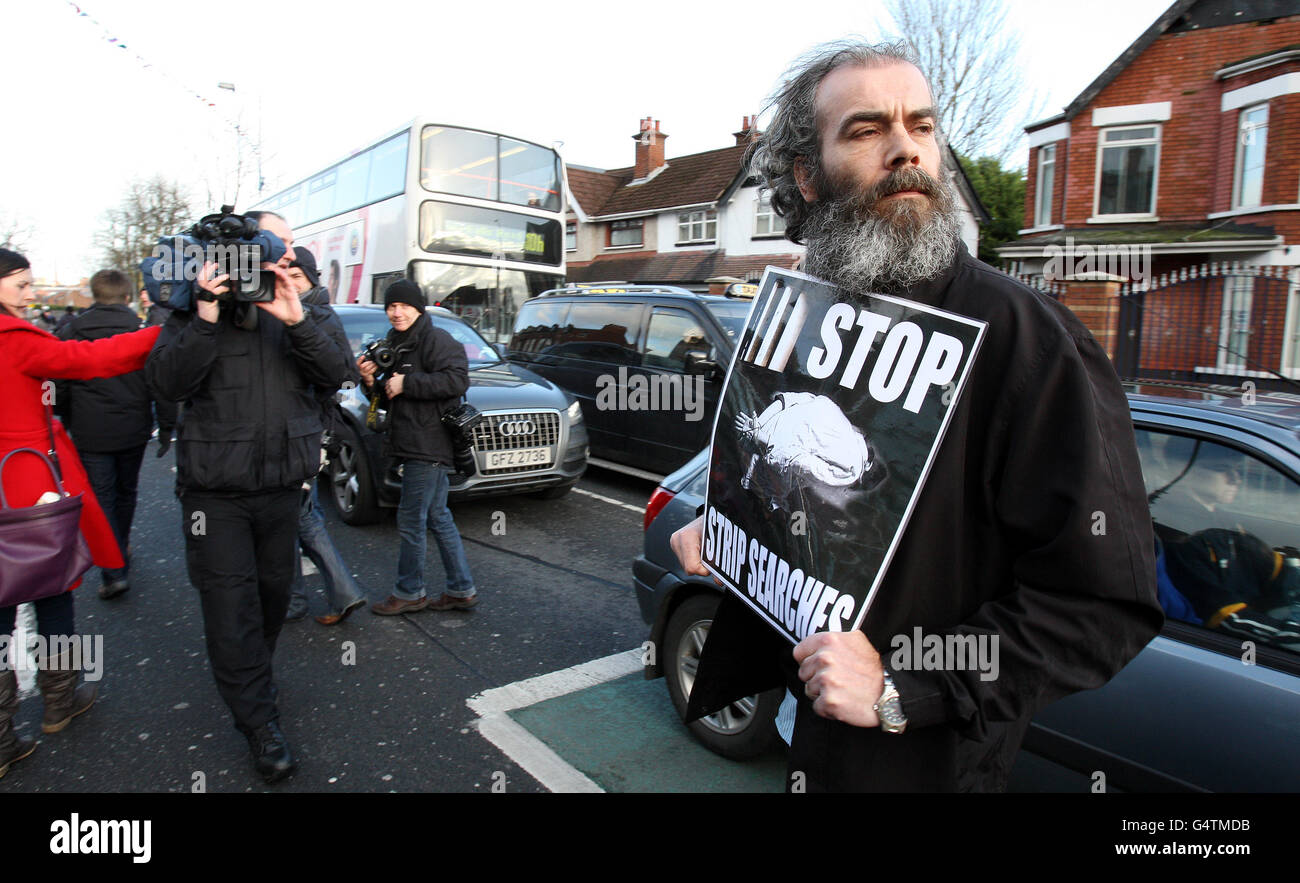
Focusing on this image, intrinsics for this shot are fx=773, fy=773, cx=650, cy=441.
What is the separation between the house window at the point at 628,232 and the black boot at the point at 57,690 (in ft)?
106

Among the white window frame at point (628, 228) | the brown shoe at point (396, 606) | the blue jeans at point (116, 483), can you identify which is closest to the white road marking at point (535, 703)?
the brown shoe at point (396, 606)

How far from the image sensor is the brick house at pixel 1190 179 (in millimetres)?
13656

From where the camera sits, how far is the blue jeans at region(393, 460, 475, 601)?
4684 mm

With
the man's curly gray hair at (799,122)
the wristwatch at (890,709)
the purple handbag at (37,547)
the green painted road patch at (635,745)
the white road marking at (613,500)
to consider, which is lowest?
the green painted road patch at (635,745)

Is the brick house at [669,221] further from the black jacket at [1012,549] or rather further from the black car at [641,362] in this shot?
the black jacket at [1012,549]

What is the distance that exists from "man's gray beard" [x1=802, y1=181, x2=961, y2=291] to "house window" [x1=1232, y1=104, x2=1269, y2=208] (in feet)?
62.8

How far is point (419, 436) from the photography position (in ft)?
15.3

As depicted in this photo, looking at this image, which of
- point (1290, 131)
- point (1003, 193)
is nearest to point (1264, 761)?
point (1290, 131)

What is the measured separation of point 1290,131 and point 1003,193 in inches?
513

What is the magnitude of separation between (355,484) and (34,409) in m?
3.33

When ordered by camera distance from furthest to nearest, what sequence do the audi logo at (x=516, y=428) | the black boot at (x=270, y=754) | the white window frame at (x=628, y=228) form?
the white window frame at (x=628, y=228), the audi logo at (x=516, y=428), the black boot at (x=270, y=754)

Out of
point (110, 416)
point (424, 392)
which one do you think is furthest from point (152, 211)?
point (424, 392)

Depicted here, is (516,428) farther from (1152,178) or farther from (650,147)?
(650,147)
